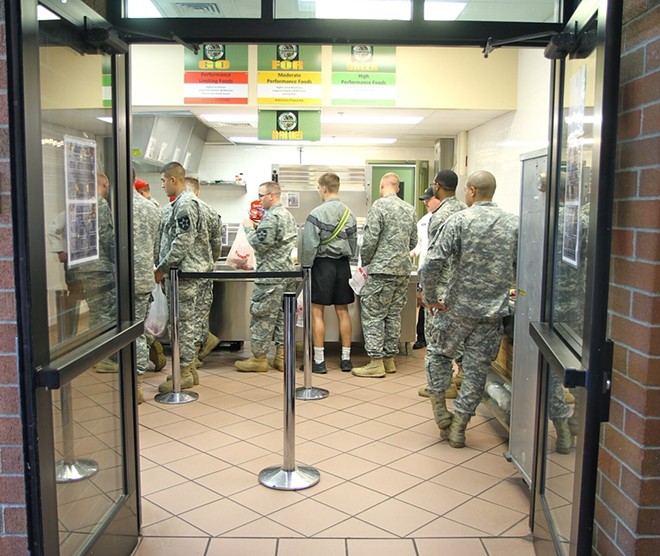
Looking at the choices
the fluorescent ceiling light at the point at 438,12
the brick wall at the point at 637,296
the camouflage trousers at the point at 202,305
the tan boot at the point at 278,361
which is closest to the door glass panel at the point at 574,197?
the brick wall at the point at 637,296

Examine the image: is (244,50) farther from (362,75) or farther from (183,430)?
(183,430)

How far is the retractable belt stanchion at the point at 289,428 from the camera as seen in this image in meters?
3.36

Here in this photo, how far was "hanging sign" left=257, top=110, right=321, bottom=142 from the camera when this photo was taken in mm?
6266

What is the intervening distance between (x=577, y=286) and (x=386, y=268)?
3405 mm

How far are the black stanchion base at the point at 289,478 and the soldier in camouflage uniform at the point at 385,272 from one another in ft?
7.25

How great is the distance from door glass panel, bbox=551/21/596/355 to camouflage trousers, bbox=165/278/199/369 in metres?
3.32

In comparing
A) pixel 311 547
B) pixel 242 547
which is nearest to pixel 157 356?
pixel 242 547

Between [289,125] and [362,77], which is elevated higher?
[362,77]

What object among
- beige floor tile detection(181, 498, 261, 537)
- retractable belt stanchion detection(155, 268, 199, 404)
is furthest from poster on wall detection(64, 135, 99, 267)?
retractable belt stanchion detection(155, 268, 199, 404)

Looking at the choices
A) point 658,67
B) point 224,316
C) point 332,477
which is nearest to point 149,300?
point 224,316

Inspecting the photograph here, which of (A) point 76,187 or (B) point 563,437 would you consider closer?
(A) point 76,187

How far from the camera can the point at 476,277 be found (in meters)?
3.78

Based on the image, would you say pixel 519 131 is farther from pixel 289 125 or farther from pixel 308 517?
pixel 308 517

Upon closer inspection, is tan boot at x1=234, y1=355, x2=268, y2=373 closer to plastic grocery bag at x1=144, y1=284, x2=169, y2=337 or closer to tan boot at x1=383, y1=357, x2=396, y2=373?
plastic grocery bag at x1=144, y1=284, x2=169, y2=337
